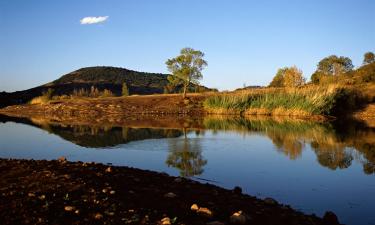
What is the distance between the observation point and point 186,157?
12.5 m

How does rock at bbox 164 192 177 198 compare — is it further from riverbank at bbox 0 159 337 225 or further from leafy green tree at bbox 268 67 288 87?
leafy green tree at bbox 268 67 288 87

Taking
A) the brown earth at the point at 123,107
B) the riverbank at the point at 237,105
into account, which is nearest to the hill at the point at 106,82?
the brown earth at the point at 123,107

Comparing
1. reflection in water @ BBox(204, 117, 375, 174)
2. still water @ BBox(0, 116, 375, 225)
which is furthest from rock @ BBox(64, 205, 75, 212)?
reflection in water @ BBox(204, 117, 375, 174)

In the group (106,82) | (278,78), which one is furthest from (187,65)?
(106,82)

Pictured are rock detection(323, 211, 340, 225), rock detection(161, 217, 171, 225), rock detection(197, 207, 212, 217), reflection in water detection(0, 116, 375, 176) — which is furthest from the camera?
reflection in water detection(0, 116, 375, 176)

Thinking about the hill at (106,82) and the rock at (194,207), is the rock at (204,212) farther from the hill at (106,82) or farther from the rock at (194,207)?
the hill at (106,82)

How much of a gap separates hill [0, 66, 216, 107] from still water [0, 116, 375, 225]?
192 ft

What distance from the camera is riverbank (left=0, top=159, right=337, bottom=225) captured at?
17.3 feet

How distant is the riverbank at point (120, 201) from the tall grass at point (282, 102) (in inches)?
957

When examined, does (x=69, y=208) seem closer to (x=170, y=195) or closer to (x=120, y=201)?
(x=120, y=201)

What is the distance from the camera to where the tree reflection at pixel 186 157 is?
10586 mm

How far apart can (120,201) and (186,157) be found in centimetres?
660

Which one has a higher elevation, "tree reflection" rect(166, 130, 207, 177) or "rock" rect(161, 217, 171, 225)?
"rock" rect(161, 217, 171, 225)

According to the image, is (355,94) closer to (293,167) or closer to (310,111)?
(310,111)
